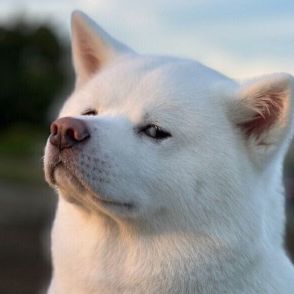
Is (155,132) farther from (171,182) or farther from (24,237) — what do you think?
(24,237)

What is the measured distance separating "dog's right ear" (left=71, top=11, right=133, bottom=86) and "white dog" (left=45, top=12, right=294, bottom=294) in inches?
13.0

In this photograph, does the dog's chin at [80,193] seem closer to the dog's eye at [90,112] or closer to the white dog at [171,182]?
the white dog at [171,182]

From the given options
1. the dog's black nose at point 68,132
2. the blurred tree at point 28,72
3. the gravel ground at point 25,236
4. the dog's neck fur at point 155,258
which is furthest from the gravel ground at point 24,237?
the blurred tree at point 28,72

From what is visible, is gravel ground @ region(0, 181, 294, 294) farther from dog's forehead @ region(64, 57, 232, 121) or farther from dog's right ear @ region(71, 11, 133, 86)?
dog's forehead @ region(64, 57, 232, 121)

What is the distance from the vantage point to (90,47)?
5000 mm

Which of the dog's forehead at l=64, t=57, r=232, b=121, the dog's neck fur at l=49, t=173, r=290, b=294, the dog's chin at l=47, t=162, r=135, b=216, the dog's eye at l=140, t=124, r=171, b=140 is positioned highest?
the dog's forehead at l=64, t=57, r=232, b=121

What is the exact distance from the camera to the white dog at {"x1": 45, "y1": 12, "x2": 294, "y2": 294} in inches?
169

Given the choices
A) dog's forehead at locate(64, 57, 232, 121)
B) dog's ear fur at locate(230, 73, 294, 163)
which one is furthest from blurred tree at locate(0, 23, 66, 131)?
dog's ear fur at locate(230, 73, 294, 163)

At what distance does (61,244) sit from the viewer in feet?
15.0

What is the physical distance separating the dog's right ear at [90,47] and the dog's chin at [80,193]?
74 centimetres

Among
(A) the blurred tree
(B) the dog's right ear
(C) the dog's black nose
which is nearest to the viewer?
(C) the dog's black nose

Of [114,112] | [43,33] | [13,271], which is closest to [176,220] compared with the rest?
[114,112]

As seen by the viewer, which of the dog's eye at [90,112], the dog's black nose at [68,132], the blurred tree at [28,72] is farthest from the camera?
the blurred tree at [28,72]

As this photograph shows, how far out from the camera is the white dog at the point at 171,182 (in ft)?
14.1
